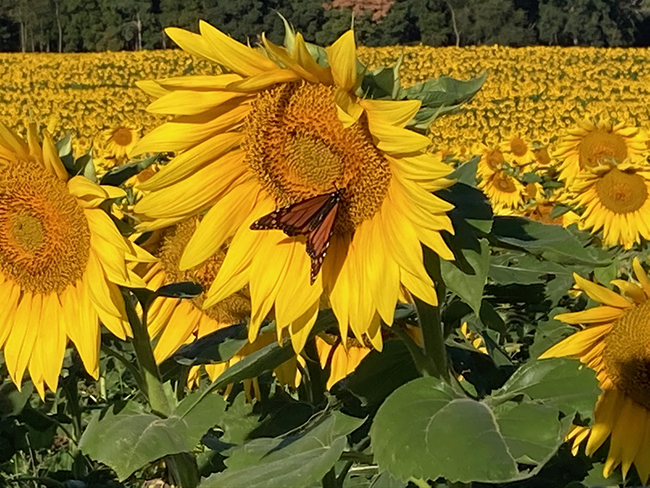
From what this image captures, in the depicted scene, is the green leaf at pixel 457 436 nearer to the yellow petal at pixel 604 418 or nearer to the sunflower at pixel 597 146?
the yellow petal at pixel 604 418

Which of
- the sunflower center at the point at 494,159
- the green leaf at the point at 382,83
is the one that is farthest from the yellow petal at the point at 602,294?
the sunflower center at the point at 494,159

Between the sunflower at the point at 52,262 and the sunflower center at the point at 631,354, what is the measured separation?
3.29 ft

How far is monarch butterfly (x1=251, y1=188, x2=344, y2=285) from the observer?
1444 mm

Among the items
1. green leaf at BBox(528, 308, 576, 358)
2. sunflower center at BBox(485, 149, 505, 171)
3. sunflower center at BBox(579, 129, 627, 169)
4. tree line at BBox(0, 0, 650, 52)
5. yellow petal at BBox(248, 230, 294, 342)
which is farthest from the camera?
tree line at BBox(0, 0, 650, 52)

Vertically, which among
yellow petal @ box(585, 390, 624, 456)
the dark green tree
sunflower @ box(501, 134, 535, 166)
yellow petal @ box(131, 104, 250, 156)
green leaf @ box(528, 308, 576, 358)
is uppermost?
yellow petal @ box(131, 104, 250, 156)

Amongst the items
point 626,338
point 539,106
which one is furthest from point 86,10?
point 626,338

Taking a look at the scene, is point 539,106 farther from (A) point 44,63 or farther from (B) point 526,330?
(B) point 526,330

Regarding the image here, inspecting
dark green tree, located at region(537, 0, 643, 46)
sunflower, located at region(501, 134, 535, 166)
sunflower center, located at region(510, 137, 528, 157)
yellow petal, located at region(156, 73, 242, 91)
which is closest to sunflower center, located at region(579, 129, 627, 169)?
sunflower, located at region(501, 134, 535, 166)

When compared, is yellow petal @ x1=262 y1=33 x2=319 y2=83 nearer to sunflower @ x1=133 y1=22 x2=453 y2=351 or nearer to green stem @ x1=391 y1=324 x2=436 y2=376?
sunflower @ x1=133 y1=22 x2=453 y2=351

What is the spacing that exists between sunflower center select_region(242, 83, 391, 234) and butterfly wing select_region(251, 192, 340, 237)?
52 mm

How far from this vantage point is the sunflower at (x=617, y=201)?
4.43 meters

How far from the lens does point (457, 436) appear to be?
4.25 ft

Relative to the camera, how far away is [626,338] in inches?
82.0

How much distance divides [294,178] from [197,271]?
2.13ft
